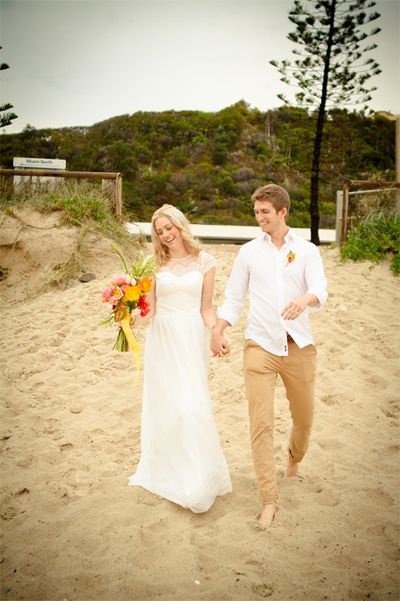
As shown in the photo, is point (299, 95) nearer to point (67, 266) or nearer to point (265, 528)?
point (67, 266)

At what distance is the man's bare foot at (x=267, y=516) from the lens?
3.32 m

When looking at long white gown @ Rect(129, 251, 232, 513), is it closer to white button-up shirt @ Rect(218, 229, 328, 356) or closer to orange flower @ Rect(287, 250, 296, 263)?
white button-up shirt @ Rect(218, 229, 328, 356)

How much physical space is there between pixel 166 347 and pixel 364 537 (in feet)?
5.94

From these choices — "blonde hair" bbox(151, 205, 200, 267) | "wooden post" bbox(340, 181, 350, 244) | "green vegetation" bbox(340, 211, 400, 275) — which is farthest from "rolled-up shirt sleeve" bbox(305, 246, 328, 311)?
"wooden post" bbox(340, 181, 350, 244)

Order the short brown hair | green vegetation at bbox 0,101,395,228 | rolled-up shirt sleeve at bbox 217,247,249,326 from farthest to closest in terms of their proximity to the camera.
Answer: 1. green vegetation at bbox 0,101,395,228
2. rolled-up shirt sleeve at bbox 217,247,249,326
3. the short brown hair

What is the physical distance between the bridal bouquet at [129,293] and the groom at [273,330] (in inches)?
25.3

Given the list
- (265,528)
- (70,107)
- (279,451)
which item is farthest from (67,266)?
(70,107)

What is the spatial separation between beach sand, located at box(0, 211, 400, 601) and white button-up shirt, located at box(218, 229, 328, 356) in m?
1.21

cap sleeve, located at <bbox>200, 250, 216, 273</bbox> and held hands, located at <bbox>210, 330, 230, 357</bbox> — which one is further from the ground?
cap sleeve, located at <bbox>200, 250, 216, 273</bbox>

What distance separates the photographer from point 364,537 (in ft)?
10.7

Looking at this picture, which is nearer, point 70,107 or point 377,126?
point 70,107

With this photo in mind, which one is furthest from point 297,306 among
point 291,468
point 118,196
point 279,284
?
point 118,196

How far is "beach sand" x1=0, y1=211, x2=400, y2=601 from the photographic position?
115 inches

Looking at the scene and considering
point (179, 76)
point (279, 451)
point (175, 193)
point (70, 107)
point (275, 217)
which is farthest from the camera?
point (175, 193)
